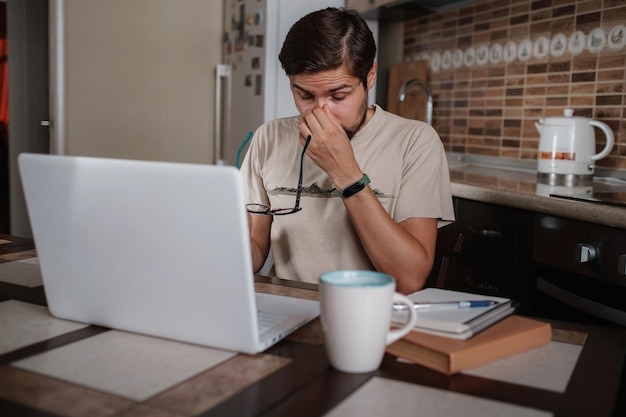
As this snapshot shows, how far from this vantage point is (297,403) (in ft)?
2.33

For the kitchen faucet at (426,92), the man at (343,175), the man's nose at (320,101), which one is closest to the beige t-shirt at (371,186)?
the man at (343,175)

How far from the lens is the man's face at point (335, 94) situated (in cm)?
145

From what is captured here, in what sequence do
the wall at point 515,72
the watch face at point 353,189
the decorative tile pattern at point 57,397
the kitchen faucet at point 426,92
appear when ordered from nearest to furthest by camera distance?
the decorative tile pattern at point 57,397 → the watch face at point 353,189 → the wall at point 515,72 → the kitchen faucet at point 426,92

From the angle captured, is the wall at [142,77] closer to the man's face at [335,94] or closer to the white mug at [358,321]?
the man's face at [335,94]

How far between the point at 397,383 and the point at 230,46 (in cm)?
332

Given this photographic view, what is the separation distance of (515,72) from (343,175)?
5.39ft

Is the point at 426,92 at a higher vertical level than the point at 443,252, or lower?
higher

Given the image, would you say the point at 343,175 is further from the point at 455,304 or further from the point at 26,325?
the point at 26,325

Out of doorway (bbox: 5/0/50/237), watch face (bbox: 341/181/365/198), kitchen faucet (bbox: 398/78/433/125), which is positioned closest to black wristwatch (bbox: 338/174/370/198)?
watch face (bbox: 341/181/365/198)

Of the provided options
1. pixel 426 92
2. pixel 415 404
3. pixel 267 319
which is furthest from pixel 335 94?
pixel 426 92

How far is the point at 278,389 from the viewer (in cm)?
75

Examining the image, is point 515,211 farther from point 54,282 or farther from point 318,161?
point 54,282

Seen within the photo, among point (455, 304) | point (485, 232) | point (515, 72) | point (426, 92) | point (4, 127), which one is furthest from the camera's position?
point (4, 127)

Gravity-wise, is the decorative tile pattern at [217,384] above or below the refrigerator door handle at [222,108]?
below
